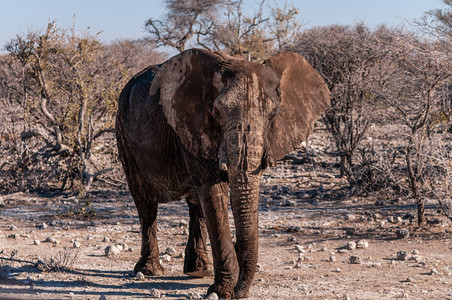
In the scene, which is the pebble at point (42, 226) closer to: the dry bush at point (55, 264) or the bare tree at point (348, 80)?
the dry bush at point (55, 264)

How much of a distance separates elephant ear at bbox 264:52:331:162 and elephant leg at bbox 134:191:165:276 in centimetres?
200

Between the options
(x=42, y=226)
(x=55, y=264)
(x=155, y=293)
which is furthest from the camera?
(x=42, y=226)

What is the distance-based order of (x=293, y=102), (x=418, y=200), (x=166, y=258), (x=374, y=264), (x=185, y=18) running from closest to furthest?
(x=293, y=102)
(x=374, y=264)
(x=166, y=258)
(x=418, y=200)
(x=185, y=18)

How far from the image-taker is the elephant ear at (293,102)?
15.2 feet

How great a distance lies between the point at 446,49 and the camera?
25.6 ft

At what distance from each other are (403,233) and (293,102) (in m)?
3.19

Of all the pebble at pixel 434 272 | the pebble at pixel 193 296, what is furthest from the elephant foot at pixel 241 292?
the pebble at pixel 434 272

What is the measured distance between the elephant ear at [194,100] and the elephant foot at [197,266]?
5.02 ft

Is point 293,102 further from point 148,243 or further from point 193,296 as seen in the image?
point 148,243

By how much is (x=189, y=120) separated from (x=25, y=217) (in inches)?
201

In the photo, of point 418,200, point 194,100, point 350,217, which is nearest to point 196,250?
point 194,100

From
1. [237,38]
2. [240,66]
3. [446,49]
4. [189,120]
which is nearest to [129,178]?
[189,120]

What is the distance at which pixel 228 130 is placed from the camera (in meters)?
4.32

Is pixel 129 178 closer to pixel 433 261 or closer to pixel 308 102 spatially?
pixel 308 102
